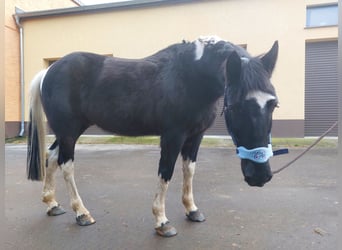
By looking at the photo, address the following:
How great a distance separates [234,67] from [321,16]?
30.2 feet

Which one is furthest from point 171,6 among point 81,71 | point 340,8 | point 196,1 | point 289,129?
point 340,8

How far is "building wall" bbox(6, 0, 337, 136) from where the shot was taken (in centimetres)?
907

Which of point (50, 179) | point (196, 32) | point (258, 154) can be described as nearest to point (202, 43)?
point (258, 154)

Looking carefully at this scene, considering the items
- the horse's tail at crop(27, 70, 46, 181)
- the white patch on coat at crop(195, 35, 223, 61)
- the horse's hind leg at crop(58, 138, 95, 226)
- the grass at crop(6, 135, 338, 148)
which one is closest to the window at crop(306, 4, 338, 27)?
the grass at crop(6, 135, 338, 148)

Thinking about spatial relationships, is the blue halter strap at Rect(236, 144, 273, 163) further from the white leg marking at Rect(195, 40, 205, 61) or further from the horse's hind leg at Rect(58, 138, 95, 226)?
the horse's hind leg at Rect(58, 138, 95, 226)

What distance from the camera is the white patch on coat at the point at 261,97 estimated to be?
1.74 meters

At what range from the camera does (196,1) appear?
966 centimetres

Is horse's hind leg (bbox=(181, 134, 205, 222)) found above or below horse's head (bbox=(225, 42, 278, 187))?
below

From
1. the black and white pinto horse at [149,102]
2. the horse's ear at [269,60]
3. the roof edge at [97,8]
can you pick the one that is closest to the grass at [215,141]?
the black and white pinto horse at [149,102]

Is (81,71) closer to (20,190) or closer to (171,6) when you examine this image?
(20,190)

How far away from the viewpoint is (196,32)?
980 centimetres

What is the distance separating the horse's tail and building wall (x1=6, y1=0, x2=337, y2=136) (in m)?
7.45

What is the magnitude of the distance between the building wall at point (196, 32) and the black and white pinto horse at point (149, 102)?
23.3 ft

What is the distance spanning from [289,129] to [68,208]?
26.6 feet
